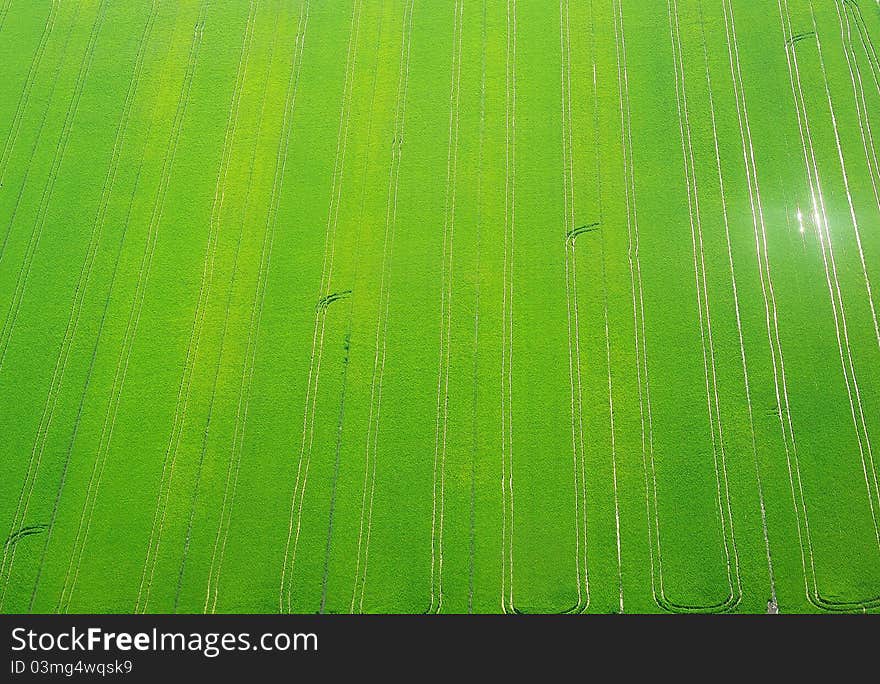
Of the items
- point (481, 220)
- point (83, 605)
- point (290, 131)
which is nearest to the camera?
point (83, 605)

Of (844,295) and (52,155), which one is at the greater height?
(52,155)

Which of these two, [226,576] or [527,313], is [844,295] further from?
[226,576]

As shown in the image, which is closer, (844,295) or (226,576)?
(226,576)

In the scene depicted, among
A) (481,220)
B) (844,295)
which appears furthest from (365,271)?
(844,295)

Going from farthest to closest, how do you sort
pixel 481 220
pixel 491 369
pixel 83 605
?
pixel 481 220 → pixel 491 369 → pixel 83 605

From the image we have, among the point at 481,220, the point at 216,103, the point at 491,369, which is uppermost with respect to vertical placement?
the point at 216,103

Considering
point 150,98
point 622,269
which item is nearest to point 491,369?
point 622,269
